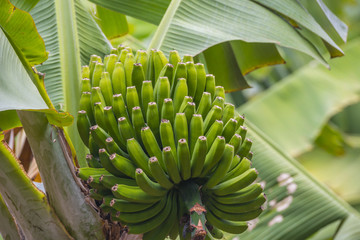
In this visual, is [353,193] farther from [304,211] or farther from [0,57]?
[0,57]

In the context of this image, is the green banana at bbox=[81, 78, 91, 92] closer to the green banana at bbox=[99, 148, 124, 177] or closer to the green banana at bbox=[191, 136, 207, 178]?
the green banana at bbox=[99, 148, 124, 177]

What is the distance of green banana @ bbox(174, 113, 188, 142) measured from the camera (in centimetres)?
96

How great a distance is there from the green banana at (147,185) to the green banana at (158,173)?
0.01 metres

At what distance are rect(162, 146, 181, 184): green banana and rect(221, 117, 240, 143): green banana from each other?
6.5 inches

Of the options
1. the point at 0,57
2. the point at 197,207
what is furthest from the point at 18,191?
the point at 197,207

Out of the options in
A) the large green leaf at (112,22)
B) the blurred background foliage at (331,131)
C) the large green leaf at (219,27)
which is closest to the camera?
the large green leaf at (219,27)

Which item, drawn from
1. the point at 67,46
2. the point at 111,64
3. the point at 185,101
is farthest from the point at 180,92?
the point at 67,46

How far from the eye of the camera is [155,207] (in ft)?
3.31

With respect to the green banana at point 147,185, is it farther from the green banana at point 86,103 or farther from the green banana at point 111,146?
the green banana at point 86,103

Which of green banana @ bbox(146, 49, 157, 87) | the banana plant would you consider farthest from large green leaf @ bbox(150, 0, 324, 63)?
green banana @ bbox(146, 49, 157, 87)

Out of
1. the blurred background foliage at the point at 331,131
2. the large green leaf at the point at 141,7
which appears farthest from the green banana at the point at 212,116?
the blurred background foliage at the point at 331,131

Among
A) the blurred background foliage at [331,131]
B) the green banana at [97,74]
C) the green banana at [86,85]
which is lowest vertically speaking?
the blurred background foliage at [331,131]

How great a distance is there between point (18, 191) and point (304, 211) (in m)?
1.21

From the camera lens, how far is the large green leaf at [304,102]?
3.07 metres
